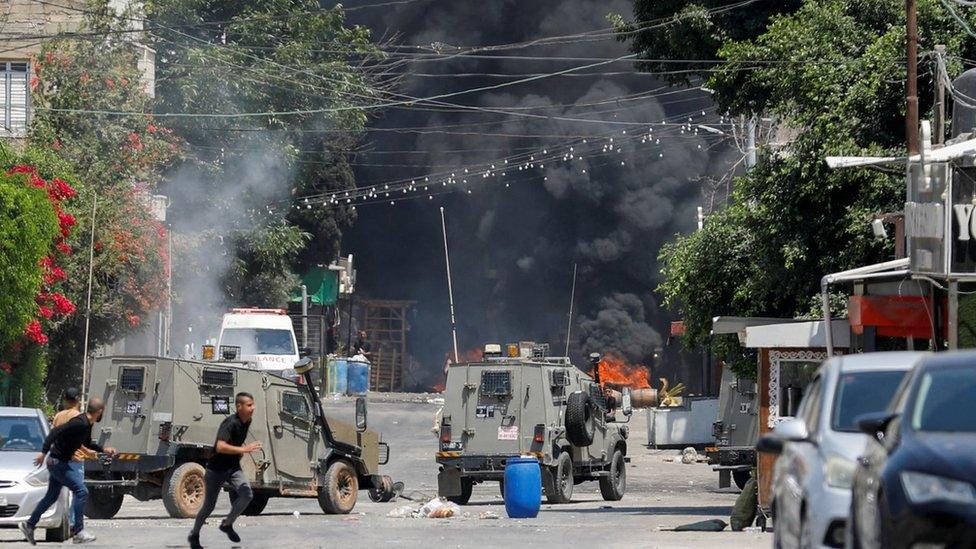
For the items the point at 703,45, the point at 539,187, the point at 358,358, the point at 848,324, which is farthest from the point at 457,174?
the point at 848,324

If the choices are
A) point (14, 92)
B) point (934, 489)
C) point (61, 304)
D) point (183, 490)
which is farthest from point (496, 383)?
point (14, 92)

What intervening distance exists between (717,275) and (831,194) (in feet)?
10.3

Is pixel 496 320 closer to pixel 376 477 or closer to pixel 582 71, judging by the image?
pixel 582 71

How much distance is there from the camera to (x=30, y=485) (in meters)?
17.4

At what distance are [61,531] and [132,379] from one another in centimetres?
499


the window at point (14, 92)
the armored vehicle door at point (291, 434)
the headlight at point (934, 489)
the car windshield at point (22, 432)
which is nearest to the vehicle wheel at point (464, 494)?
the armored vehicle door at point (291, 434)

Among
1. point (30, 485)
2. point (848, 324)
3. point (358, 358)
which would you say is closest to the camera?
point (30, 485)

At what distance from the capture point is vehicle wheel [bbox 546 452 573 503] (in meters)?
25.5

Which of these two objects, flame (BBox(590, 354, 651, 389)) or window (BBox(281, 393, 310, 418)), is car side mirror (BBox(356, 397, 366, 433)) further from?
flame (BBox(590, 354, 651, 389))

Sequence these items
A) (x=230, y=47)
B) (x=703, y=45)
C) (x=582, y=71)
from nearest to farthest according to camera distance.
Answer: (x=703, y=45)
(x=230, y=47)
(x=582, y=71)

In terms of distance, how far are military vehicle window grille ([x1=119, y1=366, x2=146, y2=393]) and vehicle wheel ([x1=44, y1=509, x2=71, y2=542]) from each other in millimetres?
4723

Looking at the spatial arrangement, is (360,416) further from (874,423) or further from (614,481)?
(874,423)

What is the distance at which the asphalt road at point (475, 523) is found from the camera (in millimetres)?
17172

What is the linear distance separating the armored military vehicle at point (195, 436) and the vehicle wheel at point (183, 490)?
1 centimetres
